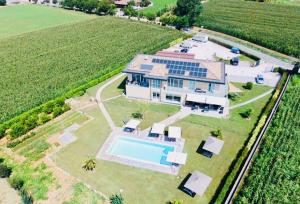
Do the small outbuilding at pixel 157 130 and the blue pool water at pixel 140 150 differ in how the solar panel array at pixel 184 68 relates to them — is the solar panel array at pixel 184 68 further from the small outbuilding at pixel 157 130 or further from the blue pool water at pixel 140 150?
the blue pool water at pixel 140 150

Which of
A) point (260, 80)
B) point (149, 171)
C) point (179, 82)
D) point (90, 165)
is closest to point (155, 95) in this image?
point (179, 82)

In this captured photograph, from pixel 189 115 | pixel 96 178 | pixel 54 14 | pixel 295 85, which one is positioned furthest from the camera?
pixel 54 14

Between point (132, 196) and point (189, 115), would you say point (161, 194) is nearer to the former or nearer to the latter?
point (132, 196)

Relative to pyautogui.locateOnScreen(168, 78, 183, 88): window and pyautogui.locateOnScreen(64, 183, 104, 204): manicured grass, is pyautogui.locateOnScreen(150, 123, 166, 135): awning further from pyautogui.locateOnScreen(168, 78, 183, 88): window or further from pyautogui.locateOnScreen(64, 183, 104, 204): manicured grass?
pyautogui.locateOnScreen(64, 183, 104, 204): manicured grass

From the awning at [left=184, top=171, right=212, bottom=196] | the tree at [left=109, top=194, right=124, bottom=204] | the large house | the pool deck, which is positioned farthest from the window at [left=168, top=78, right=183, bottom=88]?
the tree at [left=109, top=194, right=124, bottom=204]

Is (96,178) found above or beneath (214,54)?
beneath

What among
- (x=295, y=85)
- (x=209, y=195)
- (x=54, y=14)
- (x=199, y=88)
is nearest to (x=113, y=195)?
(x=209, y=195)

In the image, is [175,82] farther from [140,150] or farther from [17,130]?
[17,130]
